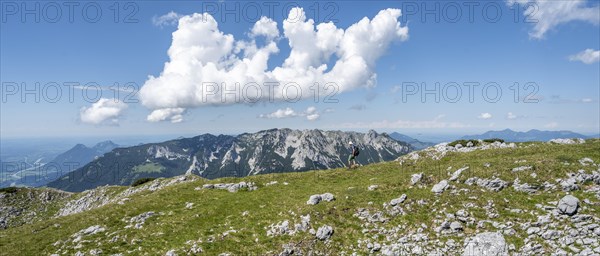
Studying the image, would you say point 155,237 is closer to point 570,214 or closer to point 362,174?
point 362,174

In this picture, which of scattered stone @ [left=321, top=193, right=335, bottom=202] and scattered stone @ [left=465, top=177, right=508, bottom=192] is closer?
scattered stone @ [left=465, top=177, right=508, bottom=192]

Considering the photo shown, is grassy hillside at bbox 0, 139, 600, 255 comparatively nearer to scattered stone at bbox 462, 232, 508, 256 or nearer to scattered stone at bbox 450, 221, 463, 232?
scattered stone at bbox 450, 221, 463, 232

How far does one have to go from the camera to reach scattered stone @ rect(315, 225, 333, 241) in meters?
21.7

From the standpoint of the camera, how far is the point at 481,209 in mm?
21953

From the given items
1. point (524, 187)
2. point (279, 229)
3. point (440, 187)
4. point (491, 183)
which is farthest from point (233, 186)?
point (524, 187)

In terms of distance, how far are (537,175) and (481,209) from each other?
768 cm

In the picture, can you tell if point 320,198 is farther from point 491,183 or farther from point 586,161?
point 586,161

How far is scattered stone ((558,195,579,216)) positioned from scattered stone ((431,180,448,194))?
7.66 meters

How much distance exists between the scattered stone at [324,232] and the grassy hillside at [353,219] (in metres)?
0.41

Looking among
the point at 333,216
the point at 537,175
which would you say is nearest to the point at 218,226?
the point at 333,216

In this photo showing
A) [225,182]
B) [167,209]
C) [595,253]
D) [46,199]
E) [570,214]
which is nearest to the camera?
[595,253]

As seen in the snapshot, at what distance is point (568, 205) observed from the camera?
1981 centimetres

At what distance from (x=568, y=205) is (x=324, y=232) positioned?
53.8 ft

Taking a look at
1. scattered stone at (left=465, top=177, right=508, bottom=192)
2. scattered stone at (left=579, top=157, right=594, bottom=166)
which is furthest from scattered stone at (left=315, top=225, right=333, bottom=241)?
scattered stone at (left=579, top=157, right=594, bottom=166)
